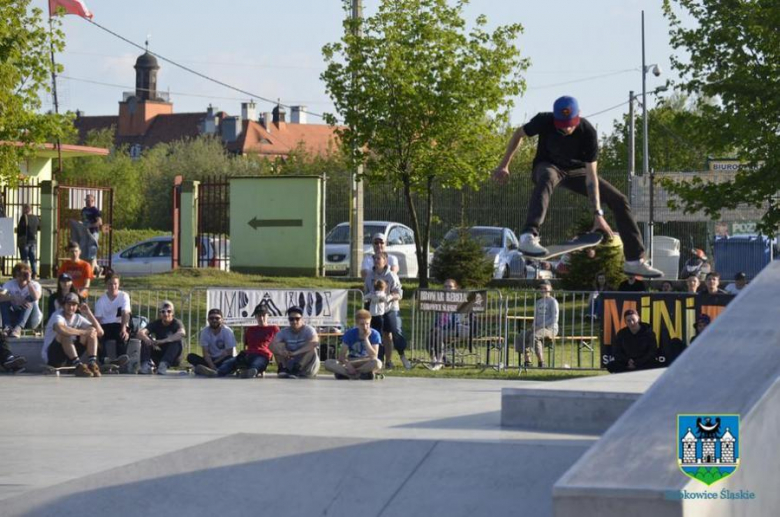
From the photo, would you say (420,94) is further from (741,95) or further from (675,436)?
(675,436)

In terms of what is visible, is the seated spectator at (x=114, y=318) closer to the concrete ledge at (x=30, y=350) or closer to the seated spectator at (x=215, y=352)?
the concrete ledge at (x=30, y=350)

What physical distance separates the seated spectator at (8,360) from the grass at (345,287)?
7.08 feet

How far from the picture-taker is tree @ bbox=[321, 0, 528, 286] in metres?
24.1

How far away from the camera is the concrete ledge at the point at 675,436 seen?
5965 mm

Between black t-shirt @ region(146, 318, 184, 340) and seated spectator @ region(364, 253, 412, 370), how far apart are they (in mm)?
2710

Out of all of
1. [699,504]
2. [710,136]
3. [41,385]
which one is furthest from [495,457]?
[710,136]

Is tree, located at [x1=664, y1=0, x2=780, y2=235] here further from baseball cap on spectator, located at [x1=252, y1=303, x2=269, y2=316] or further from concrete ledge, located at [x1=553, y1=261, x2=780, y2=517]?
concrete ledge, located at [x1=553, y1=261, x2=780, y2=517]

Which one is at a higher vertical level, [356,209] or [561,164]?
[356,209]

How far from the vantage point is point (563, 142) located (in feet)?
32.5

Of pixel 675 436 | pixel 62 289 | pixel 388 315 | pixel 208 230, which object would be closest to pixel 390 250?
pixel 208 230

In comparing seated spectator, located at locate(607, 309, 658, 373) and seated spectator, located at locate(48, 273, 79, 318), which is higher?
seated spectator, located at locate(48, 273, 79, 318)

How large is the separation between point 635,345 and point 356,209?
36.8 ft

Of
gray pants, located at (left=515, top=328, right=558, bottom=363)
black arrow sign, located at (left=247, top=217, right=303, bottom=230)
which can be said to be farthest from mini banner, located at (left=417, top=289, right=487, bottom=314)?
black arrow sign, located at (left=247, top=217, right=303, bottom=230)

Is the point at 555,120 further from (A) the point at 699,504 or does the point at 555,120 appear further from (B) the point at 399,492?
(A) the point at 699,504
